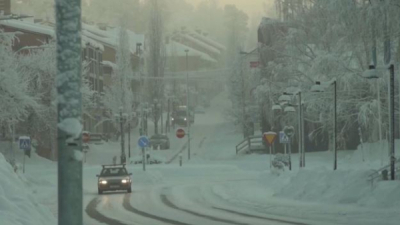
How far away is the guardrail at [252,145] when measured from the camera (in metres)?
74.2

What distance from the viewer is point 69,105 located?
5355mm

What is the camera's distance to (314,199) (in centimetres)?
2591

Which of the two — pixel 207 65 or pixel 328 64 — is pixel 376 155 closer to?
pixel 328 64

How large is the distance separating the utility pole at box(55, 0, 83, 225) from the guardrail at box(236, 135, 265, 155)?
224 ft

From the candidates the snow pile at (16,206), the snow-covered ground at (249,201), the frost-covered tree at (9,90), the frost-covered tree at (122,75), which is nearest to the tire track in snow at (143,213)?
the snow-covered ground at (249,201)

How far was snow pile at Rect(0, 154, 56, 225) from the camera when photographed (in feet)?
42.8

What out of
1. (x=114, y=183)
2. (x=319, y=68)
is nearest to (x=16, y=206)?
(x=114, y=183)

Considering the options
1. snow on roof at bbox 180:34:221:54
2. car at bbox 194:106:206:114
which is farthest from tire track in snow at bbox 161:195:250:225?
snow on roof at bbox 180:34:221:54

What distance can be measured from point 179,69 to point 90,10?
43998 millimetres

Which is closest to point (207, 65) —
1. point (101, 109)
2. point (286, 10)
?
point (101, 109)

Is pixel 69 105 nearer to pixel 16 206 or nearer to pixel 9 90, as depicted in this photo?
pixel 16 206

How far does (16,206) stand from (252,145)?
62.1 metres

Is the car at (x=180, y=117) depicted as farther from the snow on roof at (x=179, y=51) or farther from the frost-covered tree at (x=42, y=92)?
the frost-covered tree at (x=42, y=92)

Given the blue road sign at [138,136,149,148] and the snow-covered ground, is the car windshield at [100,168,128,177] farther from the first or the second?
the blue road sign at [138,136,149,148]
